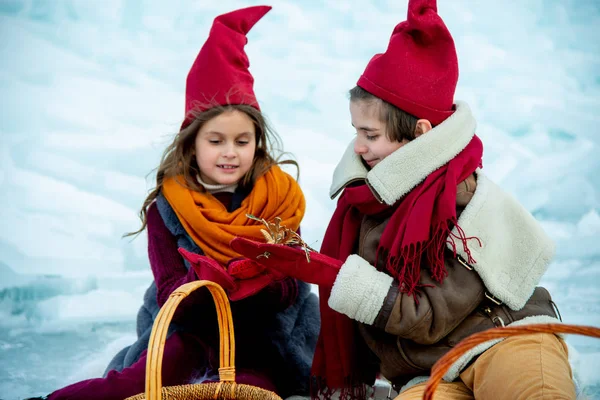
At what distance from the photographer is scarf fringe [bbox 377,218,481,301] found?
1.33 metres

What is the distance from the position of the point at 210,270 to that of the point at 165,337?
7.9 inches

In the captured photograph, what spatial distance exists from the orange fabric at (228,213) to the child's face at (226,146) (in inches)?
3.0

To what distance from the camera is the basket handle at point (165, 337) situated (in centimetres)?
120

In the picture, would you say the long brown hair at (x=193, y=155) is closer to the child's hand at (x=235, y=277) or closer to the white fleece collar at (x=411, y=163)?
the child's hand at (x=235, y=277)

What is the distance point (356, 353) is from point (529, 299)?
0.43m

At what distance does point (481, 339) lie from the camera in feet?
3.24

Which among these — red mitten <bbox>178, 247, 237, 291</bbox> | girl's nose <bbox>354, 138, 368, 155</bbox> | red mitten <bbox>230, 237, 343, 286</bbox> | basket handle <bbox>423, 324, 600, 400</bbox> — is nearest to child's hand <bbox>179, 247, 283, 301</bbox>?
red mitten <bbox>178, 247, 237, 291</bbox>

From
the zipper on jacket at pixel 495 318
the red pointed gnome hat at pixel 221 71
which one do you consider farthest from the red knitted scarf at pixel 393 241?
the red pointed gnome hat at pixel 221 71

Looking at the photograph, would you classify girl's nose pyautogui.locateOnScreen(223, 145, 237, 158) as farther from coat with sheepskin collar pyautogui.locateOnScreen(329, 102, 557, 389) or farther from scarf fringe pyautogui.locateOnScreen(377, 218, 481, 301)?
scarf fringe pyautogui.locateOnScreen(377, 218, 481, 301)

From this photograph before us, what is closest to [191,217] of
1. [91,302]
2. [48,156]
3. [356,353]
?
[356,353]

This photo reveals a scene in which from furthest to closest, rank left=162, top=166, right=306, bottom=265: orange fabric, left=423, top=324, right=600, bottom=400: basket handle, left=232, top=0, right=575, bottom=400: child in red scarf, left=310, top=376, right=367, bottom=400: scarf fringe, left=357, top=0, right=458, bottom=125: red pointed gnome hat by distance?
left=162, top=166, right=306, bottom=265: orange fabric < left=310, top=376, right=367, bottom=400: scarf fringe < left=357, top=0, right=458, bottom=125: red pointed gnome hat < left=232, top=0, right=575, bottom=400: child in red scarf < left=423, top=324, right=600, bottom=400: basket handle

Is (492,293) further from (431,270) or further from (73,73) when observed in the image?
(73,73)

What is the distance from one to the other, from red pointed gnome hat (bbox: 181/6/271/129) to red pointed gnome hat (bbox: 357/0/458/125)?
21.6 inches

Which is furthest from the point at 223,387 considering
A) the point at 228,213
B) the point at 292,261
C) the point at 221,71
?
the point at 221,71
